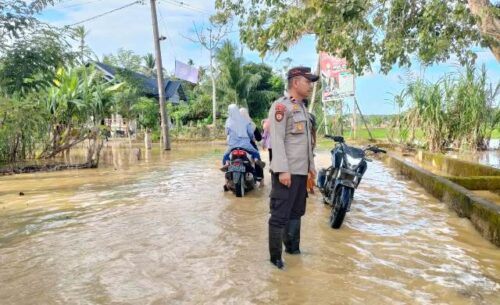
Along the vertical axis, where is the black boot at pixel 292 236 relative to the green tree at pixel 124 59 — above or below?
below

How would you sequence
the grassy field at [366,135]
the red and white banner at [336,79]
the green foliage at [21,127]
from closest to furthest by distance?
the green foliage at [21,127], the grassy field at [366,135], the red and white banner at [336,79]

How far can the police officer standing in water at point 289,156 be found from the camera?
13.9 feet

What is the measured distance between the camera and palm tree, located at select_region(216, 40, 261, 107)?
35.8 metres

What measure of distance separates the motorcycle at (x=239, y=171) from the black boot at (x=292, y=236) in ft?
11.1

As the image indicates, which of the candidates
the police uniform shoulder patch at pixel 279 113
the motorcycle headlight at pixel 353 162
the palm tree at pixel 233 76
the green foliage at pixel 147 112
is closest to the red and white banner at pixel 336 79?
the motorcycle headlight at pixel 353 162

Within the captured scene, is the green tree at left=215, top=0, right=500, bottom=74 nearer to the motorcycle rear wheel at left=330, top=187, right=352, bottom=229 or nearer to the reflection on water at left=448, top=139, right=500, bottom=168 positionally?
the motorcycle rear wheel at left=330, top=187, right=352, bottom=229

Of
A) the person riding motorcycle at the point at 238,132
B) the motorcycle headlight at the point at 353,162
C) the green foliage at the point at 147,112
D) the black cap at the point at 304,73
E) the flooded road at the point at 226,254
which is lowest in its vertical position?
the flooded road at the point at 226,254

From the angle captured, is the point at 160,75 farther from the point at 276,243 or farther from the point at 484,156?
the point at 276,243

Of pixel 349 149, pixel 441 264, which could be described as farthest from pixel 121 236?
pixel 441 264

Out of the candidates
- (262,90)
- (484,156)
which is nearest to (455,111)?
(484,156)

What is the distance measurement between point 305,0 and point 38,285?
5.26m

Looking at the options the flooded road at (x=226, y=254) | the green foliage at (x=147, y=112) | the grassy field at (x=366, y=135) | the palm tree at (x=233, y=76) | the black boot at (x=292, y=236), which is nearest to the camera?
the flooded road at (x=226, y=254)

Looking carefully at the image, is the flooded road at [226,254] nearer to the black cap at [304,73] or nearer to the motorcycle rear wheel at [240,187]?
the motorcycle rear wheel at [240,187]

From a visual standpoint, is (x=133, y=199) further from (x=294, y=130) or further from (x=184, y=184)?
(x=294, y=130)
